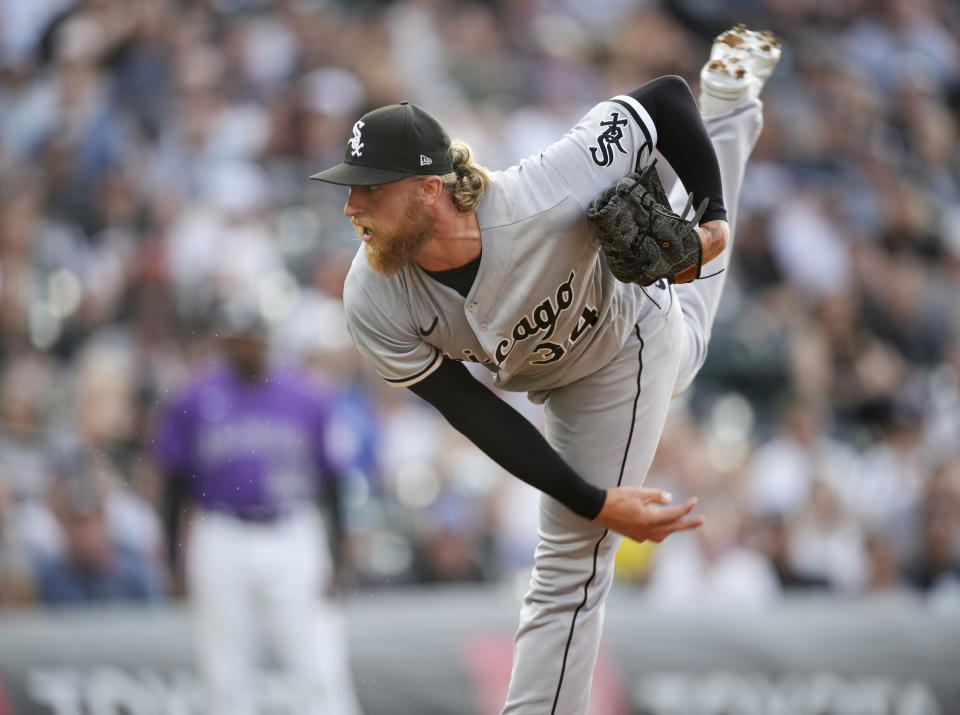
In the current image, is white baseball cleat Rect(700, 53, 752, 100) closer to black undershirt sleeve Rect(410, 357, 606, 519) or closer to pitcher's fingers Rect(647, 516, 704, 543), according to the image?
black undershirt sleeve Rect(410, 357, 606, 519)

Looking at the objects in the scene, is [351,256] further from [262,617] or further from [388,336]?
[388,336]

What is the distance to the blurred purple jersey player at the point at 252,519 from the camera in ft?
20.6

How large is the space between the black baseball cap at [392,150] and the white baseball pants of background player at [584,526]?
0.87m

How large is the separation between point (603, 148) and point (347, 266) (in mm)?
4438

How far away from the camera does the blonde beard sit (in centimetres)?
352

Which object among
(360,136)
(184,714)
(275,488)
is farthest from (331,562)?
(360,136)

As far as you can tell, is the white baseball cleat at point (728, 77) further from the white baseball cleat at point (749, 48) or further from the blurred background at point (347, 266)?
the blurred background at point (347, 266)

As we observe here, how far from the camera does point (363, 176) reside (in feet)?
11.3

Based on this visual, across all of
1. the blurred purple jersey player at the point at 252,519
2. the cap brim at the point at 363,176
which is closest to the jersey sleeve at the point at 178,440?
the blurred purple jersey player at the point at 252,519

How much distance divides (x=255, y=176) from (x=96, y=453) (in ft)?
8.38

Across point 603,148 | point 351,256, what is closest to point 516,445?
point 603,148

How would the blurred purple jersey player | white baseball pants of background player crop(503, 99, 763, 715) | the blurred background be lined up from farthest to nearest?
the blurred background < the blurred purple jersey player < white baseball pants of background player crop(503, 99, 763, 715)

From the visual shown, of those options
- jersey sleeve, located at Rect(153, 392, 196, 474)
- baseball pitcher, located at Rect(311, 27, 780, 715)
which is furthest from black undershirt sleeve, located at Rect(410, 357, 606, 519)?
jersey sleeve, located at Rect(153, 392, 196, 474)

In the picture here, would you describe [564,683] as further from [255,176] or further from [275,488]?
[255,176]
